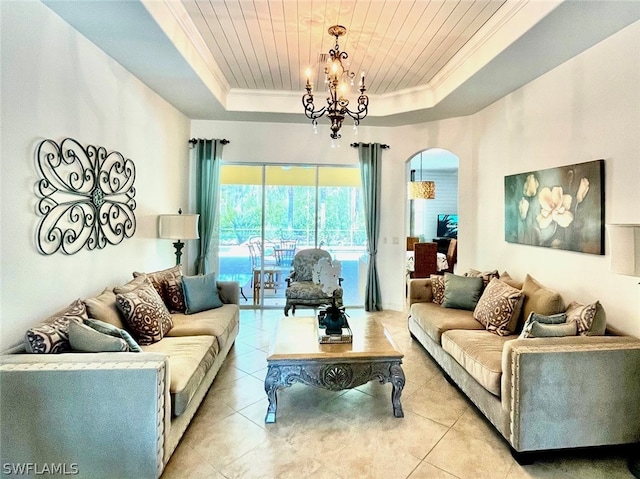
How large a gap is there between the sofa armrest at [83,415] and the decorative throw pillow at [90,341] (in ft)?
0.53

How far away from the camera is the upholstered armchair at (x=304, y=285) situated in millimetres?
5043

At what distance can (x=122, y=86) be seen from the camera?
3.50m

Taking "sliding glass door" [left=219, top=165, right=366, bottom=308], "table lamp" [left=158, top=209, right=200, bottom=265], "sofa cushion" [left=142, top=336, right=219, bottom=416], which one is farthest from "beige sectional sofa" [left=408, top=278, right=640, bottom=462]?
"sliding glass door" [left=219, top=165, right=366, bottom=308]

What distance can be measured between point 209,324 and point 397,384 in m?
1.78

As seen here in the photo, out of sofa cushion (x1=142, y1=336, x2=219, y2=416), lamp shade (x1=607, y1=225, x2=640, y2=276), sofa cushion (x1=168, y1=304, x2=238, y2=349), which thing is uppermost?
lamp shade (x1=607, y1=225, x2=640, y2=276)

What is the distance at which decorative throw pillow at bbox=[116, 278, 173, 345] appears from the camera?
280 centimetres

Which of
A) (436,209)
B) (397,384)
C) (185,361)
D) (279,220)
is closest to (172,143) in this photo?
(279,220)

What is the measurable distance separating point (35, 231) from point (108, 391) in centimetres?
132

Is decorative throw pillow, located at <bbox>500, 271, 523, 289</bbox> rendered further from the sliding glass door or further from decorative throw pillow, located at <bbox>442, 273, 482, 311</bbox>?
the sliding glass door

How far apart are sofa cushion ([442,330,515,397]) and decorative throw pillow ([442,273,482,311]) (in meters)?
0.72

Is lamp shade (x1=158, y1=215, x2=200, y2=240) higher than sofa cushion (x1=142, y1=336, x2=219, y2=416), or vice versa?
lamp shade (x1=158, y1=215, x2=200, y2=240)

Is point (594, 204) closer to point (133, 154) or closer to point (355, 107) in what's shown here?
point (355, 107)

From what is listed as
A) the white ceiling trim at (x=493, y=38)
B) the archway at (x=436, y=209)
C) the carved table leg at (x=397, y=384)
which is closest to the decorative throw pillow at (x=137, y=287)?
the carved table leg at (x=397, y=384)

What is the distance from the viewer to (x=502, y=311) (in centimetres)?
322
